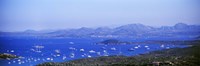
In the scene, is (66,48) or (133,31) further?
(66,48)

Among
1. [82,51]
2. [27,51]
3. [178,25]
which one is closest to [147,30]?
[178,25]

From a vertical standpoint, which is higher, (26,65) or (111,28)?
(111,28)

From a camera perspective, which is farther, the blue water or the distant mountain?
the blue water

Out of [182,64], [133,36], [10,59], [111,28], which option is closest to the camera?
[182,64]

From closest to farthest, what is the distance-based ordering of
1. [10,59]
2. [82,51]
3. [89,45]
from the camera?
[10,59] < [82,51] < [89,45]

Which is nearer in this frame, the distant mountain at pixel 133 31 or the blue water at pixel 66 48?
the distant mountain at pixel 133 31

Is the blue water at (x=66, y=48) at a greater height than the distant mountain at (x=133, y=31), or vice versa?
the distant mountain at (x=133, y=31)

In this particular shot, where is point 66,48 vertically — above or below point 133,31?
below

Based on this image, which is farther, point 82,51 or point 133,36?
point 82,51

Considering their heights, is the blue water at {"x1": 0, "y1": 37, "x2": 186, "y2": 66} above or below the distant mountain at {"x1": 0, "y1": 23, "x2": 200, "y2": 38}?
below

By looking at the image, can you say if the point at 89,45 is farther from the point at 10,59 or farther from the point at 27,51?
the point at 10,59
